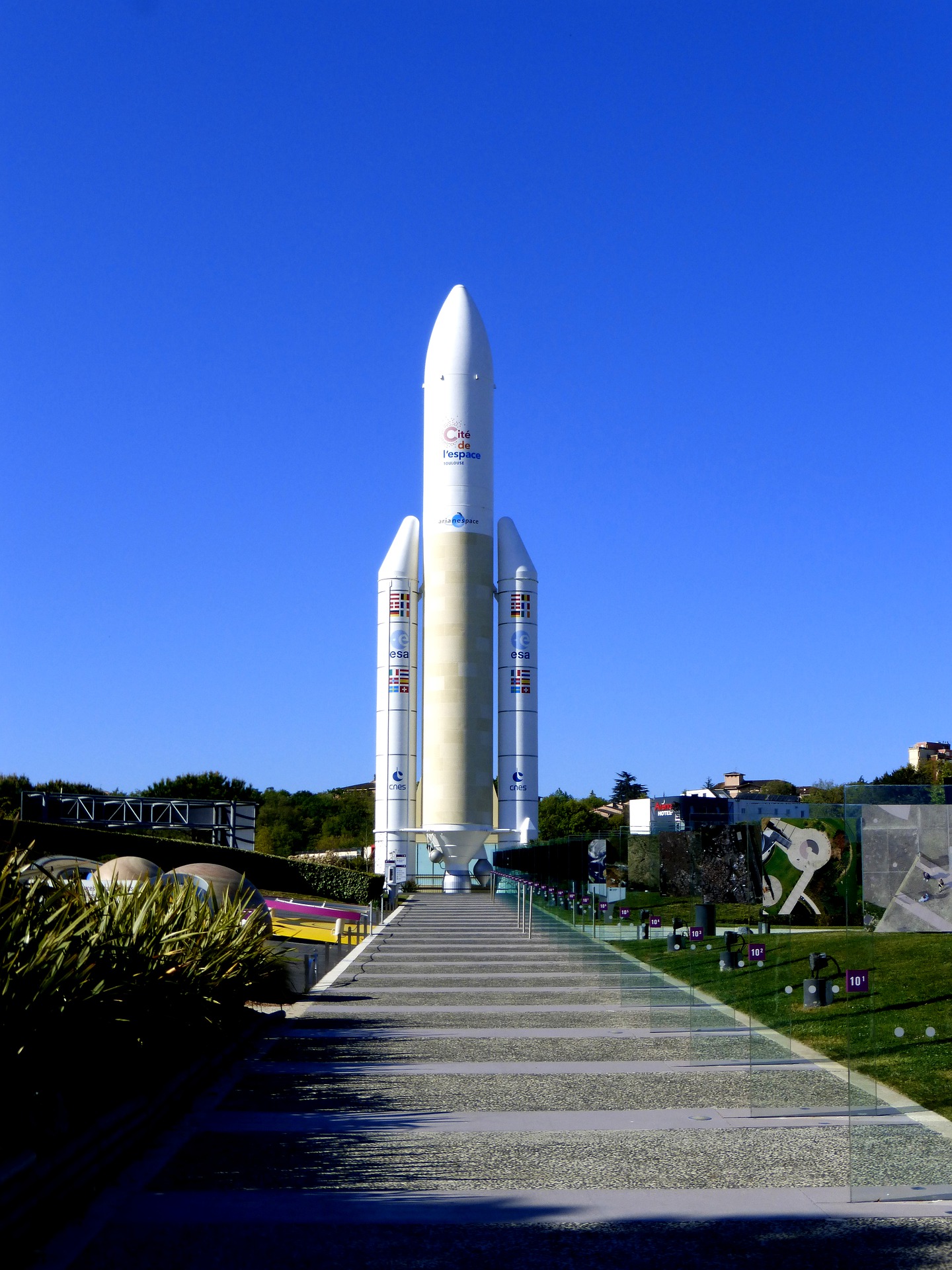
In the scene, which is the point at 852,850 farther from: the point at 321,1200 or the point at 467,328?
the point at 467,328

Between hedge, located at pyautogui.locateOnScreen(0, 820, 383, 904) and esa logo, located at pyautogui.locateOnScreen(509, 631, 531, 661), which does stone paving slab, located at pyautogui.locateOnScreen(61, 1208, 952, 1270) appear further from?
esa logo, located at pyautogui.locateOnScreen(509, 631, 531, 661)

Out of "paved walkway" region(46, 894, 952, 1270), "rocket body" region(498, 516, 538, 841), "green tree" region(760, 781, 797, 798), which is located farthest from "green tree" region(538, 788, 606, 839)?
"paved walkway" region(46, 894, 952, 1270)

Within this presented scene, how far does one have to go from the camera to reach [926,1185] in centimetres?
618

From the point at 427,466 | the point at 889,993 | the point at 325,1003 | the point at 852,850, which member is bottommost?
the point at 325,1003

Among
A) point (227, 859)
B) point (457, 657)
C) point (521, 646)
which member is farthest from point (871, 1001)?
point (521, 646)

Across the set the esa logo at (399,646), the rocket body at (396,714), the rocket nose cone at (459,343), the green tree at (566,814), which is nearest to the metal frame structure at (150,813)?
the rocket body at (396,714)

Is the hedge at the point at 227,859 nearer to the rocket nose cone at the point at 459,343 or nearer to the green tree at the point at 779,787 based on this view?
→ the rocket nose cone at the point at 459,343

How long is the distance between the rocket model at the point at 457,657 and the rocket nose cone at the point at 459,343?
0.04m

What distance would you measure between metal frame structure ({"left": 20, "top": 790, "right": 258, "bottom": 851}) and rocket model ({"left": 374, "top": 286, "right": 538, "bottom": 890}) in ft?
20.1

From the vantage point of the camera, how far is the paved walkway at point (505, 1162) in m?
5.31

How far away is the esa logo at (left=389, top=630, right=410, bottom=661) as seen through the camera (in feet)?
154

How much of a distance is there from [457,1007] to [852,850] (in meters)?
7.48

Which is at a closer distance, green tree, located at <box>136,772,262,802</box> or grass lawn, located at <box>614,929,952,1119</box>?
grass lawn, located at <box>614,929,952,1119</box>

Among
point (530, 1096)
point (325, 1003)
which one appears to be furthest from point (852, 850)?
point (325, 1003)
